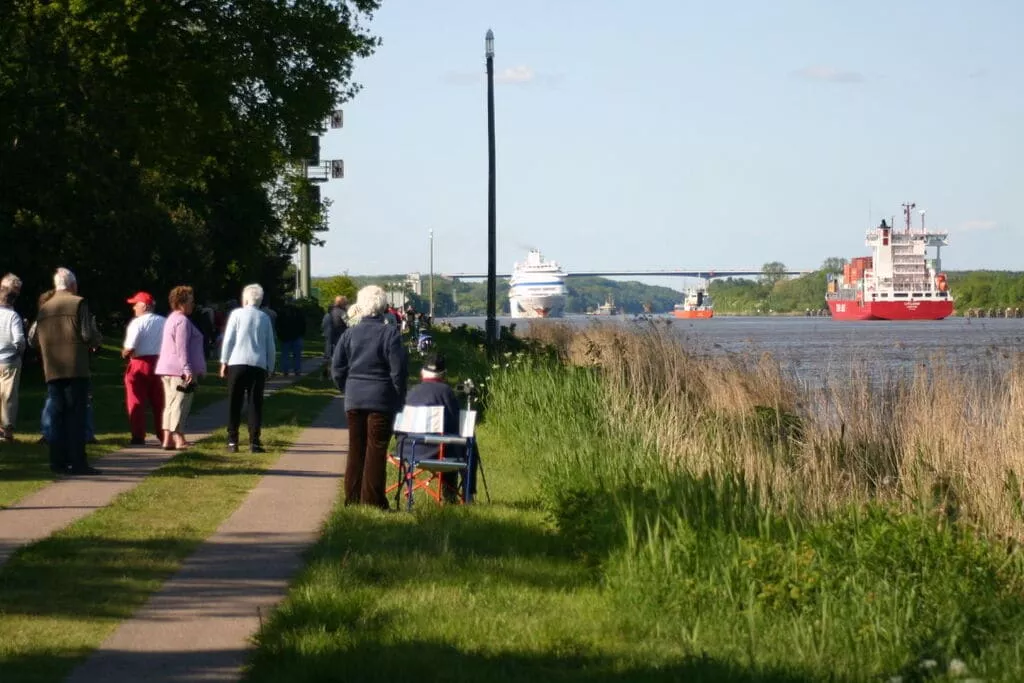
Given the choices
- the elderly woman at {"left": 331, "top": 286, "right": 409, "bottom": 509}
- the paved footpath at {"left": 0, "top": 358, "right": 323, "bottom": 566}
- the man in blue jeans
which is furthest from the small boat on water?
the elderly woman at {"left": 331, "top": 286, "right": 409, "bottom": 509}

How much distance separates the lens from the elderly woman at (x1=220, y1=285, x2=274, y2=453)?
52.8 feet

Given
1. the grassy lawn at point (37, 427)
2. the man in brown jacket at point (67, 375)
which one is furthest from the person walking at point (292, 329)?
the man in brown jacket at point (67, 375)

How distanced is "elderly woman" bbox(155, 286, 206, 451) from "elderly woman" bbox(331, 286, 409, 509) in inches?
206

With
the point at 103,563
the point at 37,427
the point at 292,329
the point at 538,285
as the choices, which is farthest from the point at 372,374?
the point at 538,285

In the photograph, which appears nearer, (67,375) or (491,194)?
(67,375)

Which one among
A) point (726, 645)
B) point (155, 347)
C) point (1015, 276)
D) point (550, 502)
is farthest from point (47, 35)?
point (1015, 276)

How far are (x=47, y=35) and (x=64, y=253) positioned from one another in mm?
→ 3860

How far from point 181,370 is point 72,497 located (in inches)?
159

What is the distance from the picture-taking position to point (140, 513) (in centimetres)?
1154

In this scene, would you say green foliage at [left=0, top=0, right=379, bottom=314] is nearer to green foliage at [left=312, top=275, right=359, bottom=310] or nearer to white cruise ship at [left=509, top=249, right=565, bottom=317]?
green foliage at [left=312, top=275, right=359, bottom=310]

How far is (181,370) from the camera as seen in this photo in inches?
643

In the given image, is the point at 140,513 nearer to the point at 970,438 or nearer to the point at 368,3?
the point at 970,438

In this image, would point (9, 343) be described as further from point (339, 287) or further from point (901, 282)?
point (901, 282)

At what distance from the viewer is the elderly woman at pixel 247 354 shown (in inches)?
634
